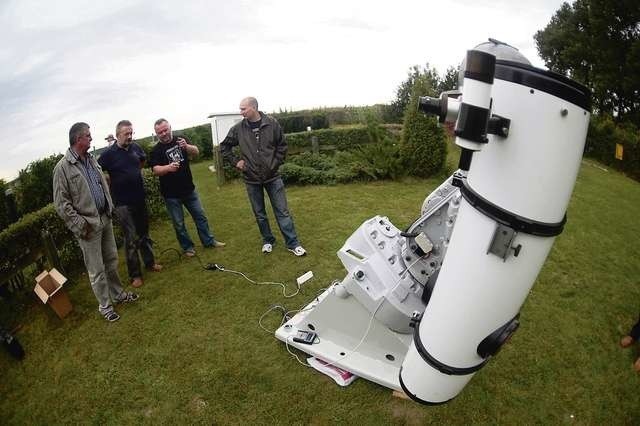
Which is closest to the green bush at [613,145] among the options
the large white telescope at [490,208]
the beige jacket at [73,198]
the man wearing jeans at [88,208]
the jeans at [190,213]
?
the jeans at [190,213]

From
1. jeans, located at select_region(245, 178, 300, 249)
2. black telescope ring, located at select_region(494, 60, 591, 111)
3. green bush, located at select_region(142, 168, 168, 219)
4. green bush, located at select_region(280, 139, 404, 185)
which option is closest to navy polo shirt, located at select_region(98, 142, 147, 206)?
jeans, located at select_region(245, 178, 300, 249)

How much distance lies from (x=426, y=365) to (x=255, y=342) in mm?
1995

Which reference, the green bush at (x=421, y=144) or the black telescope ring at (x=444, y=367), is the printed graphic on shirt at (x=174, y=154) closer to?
the black telescope ring at (x=444, y=367)

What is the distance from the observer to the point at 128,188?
13.5ft

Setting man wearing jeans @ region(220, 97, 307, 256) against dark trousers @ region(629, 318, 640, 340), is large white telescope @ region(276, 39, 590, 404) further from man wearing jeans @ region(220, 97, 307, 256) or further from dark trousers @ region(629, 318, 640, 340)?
man wearing jeans @ region(220, 97, 307, 256)

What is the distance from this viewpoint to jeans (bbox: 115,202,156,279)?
4.18 metres

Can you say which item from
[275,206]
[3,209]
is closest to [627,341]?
[275,206]

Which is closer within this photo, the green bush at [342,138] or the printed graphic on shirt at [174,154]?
the printed graphic on shirt at [174,154]

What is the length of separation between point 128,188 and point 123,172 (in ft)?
0.61

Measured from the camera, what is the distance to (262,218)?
4.97 metres

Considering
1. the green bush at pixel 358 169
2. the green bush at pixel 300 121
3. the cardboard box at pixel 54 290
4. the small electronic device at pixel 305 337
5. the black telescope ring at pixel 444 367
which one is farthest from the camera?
the green bush at pixel 300 121

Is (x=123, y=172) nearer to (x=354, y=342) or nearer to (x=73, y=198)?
(x=73, y=198)

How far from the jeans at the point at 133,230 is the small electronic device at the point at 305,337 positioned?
7.99 feet

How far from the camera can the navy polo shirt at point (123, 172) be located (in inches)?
159
